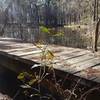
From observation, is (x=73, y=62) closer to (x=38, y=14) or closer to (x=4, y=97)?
(x=4, y=97)

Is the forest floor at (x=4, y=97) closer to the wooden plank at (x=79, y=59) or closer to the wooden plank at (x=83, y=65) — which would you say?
the wooden plank at (x=79, y=59)

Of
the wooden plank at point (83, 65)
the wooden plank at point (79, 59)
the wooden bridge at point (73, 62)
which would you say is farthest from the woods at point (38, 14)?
the wooden plank at point (83, 65)

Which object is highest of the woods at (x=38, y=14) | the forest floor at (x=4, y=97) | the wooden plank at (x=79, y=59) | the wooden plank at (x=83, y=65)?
the woods at (x=38, y=14)

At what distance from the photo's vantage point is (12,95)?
15.2ft

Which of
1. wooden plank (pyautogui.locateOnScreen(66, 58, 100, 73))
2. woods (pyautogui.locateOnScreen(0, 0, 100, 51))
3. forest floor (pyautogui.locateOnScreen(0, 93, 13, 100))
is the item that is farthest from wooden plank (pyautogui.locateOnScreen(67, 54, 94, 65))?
woods (pyautogui.locateOnScreen(0, 0, 100, 51))

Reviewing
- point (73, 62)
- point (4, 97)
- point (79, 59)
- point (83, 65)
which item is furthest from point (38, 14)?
point (83, 65)

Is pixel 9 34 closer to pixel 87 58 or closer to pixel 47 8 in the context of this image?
pixel 47 8

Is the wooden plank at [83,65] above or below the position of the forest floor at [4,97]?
above

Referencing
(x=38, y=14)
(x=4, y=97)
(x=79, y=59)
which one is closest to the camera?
(x=79, y=59)

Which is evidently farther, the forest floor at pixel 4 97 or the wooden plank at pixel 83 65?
the forest floor at pixel 4 97

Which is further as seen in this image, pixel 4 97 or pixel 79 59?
pixel 4 97

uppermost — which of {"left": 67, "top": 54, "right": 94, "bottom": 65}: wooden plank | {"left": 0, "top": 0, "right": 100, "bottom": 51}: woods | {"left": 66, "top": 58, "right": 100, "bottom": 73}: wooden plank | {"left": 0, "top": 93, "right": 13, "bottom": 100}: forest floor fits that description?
{"left": 0, "top": 0, "right": 100, "bottom": 51}: woods

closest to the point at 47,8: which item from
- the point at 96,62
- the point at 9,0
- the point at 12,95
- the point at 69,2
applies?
the point at 69,2

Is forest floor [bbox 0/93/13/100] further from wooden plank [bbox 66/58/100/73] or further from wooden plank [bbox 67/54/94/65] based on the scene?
wooden plank [bbox 66/58/100/73]
